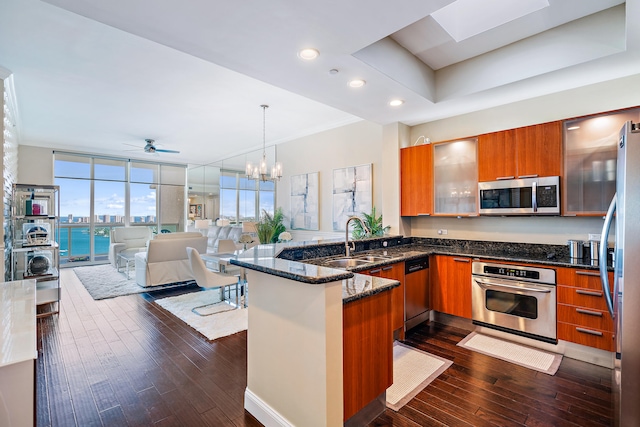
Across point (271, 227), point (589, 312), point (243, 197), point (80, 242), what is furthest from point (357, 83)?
point (80, 242)

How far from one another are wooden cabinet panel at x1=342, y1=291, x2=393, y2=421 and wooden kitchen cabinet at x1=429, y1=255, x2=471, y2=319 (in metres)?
1.76

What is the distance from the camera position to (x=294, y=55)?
8.18 feet

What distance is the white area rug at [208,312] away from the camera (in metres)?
3.48


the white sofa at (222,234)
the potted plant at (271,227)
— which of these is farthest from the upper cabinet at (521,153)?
the white sofa at (222,234)

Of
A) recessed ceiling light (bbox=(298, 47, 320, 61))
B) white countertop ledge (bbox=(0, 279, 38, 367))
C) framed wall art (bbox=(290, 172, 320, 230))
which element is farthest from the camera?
framed wall art (bbox=(290, 172, 320, 230))

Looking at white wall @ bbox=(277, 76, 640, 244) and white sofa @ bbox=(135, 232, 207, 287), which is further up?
white wall @ bbox=(277, 76, 640, 244)

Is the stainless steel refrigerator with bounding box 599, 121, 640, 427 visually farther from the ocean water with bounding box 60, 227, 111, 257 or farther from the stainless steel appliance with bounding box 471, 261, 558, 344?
the ocean water with bounding box 60, 227, 111, 257

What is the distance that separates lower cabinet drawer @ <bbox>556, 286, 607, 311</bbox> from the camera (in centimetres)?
257

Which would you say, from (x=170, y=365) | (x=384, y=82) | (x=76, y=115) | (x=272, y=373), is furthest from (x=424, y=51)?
(x=76, y=115)

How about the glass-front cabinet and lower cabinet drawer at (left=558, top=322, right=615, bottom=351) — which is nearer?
lower cabinet drawer at (left=558, top=322, right=615, bottom=351)

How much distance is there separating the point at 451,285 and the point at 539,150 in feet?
5.67

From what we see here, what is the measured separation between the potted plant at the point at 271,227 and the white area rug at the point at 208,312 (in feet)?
6.36

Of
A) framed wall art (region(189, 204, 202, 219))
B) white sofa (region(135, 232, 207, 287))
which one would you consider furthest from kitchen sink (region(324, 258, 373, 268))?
framed wall art (region(189, 204, 202, 219))

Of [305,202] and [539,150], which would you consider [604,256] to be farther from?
[305,202]
